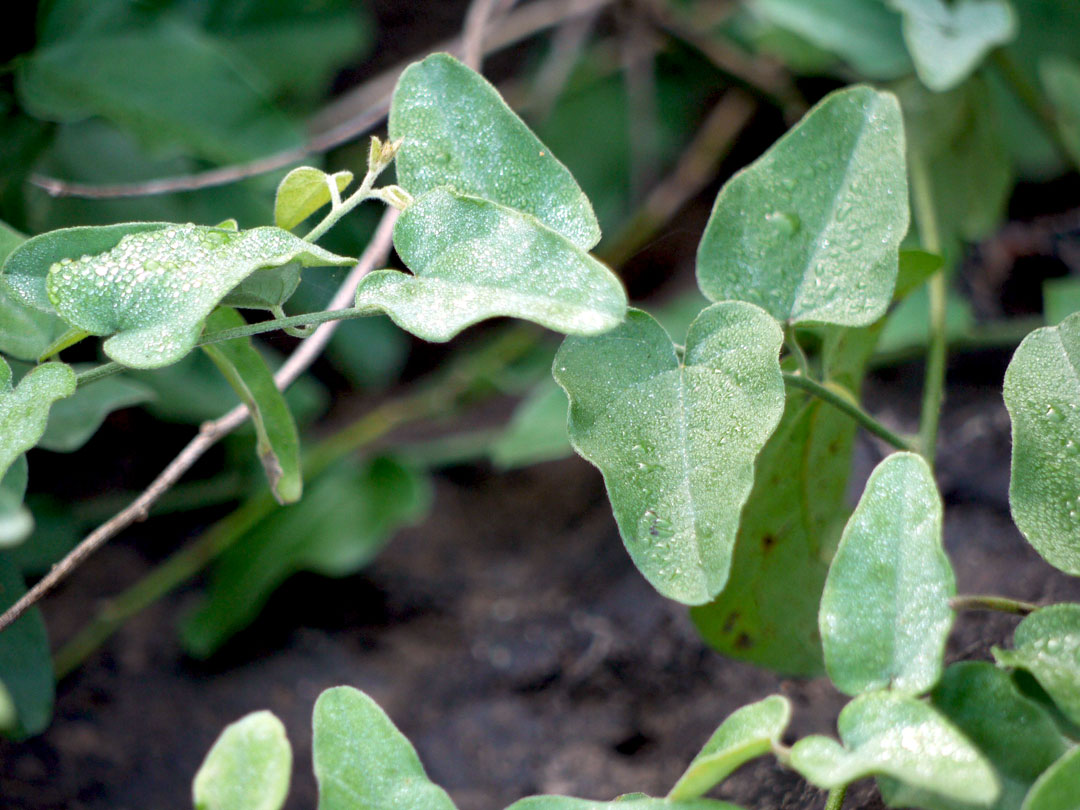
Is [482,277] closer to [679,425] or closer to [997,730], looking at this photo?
[679,425]

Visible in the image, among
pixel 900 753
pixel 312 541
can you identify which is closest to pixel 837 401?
pixel 900 753

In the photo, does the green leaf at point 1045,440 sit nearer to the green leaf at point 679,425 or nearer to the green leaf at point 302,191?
the green leaf at point 679,425

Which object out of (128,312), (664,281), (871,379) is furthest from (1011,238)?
(128,312)

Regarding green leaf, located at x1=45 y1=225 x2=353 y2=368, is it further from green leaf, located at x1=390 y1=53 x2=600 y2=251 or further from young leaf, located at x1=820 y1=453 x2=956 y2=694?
young leaf, located at x1=820 y1=453 x2=956 y2=694

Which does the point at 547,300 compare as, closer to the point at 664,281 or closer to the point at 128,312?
the point at 128,312

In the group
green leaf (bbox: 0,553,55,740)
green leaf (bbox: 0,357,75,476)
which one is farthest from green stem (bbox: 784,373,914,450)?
green leaf (bbox: 0,553,55,740)

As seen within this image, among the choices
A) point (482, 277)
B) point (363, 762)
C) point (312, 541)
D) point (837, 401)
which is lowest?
point (312, 541)
